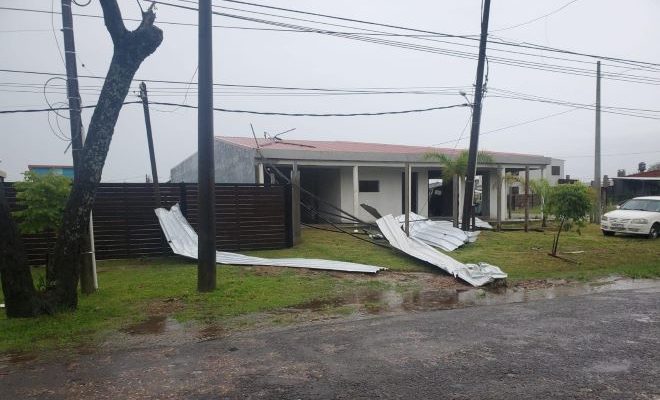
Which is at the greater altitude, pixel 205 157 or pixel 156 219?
pixel 205 157

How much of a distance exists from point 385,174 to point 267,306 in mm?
15396

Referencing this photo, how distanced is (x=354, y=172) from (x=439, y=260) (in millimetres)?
9624

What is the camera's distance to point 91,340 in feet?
19.0

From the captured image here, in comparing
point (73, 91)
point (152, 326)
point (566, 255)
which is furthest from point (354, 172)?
point (152, 326)

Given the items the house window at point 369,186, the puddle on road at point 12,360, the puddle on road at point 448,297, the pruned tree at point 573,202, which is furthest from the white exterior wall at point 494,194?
the puddle on road at point 12,360

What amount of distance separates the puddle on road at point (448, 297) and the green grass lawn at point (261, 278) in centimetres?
44

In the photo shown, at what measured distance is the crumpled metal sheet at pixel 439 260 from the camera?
9.59 metres

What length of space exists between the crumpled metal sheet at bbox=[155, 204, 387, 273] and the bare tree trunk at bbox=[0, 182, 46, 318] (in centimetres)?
429

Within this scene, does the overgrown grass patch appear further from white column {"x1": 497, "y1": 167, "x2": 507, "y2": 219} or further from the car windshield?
white column {"x1": 497, "y1": 167, "x2": 507, "y2": 219}

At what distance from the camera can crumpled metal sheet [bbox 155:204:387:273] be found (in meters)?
10.6

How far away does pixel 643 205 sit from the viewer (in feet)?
59.0

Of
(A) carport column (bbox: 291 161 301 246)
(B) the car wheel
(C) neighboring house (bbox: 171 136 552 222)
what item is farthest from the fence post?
(B) the car wheel

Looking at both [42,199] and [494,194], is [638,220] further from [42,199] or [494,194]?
[42,199]

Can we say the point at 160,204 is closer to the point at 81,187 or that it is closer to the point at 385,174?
the point at 81,187
